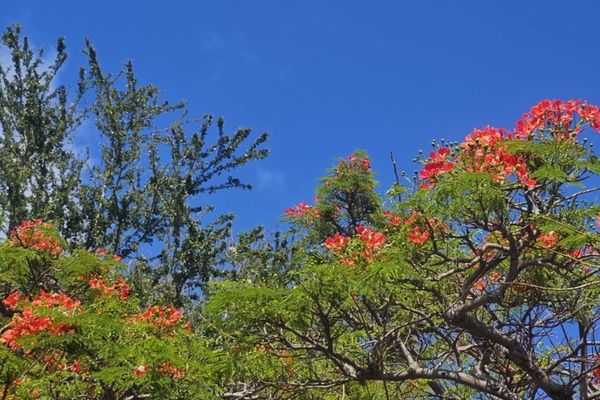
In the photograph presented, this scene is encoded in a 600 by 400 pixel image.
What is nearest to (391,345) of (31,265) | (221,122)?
(31,265)

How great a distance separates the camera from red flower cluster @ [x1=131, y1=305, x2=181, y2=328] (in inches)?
269

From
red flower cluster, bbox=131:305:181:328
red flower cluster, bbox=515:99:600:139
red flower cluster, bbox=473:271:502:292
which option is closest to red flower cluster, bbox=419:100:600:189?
red flower cluster, bbox=515:99:600:139

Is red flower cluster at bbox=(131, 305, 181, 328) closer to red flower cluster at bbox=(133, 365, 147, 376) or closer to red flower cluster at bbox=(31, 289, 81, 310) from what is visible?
red flower cluster at bbox=(31, 289, 81, 310)

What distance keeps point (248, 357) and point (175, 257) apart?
26.6 ft

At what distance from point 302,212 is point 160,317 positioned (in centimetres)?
275

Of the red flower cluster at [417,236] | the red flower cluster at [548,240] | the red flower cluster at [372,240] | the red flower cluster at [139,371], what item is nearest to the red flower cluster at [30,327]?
the red flower cluster at [139,371]

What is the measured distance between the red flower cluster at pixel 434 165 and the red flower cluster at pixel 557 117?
2.06 feet

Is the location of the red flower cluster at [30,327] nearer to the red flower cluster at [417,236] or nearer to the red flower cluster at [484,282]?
the red flower cluster at [417,236]

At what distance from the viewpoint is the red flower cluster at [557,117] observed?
16.6ft

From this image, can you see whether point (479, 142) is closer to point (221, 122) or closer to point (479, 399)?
point (479, 399)

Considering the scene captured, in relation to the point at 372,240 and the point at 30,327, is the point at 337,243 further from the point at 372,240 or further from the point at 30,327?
the point at 30,327

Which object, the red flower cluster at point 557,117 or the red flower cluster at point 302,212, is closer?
the red flower cluster at point 557,117

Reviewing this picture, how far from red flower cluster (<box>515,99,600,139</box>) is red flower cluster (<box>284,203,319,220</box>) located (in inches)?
158

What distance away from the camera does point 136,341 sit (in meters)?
6.01
